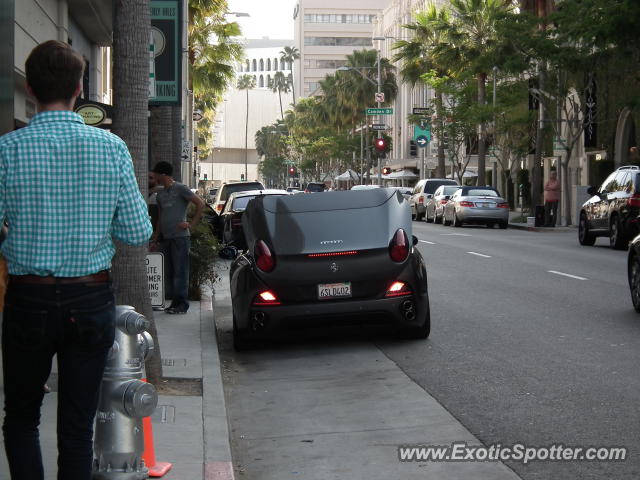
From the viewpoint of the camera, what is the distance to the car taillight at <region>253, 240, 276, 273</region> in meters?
10.4

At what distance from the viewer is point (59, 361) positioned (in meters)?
4.30

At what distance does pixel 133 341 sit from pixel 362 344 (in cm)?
609

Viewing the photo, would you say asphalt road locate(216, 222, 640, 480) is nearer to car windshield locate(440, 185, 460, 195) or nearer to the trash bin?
the trash bin

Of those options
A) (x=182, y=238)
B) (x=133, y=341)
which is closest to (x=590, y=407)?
(x=133, y=341)

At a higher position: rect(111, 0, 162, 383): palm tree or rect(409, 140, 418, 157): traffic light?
rect(409, 140, 418, 157): traffic light

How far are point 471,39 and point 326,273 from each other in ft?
151

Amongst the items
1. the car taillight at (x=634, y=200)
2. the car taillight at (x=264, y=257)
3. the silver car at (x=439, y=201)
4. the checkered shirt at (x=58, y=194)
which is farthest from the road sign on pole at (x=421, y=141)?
the checkered shirt at (x=58, y=194)

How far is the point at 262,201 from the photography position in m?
11.1

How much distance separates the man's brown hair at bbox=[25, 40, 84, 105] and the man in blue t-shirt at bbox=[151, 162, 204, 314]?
8.77 meters

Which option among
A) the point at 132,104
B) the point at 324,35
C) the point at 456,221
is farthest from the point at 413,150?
the point at 324,35

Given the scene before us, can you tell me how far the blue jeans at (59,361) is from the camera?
4160mm

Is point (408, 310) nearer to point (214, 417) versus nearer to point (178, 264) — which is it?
point (178, 264)

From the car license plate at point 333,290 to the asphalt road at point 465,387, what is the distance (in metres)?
0.53

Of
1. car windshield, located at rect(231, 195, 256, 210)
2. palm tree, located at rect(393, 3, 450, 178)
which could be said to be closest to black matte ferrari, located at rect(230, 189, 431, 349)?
car windshield, located at rect(231, 195, 256, 210)
